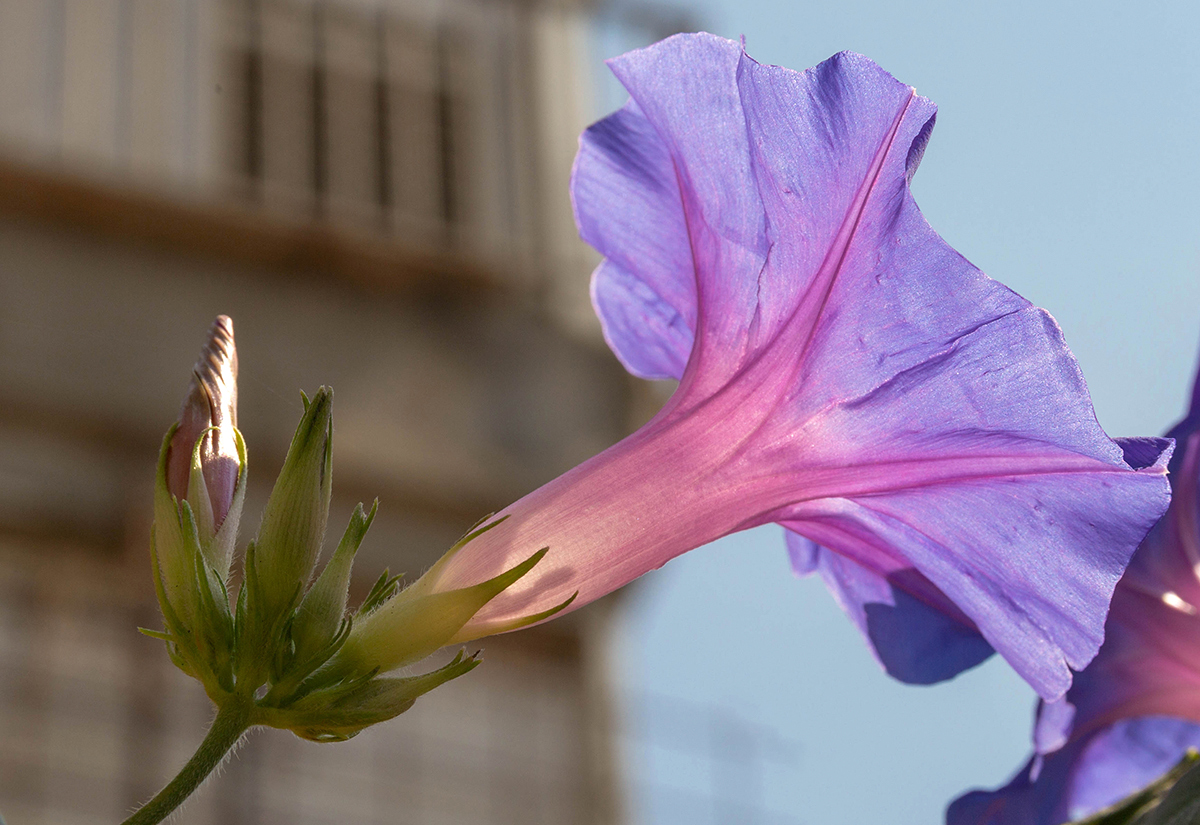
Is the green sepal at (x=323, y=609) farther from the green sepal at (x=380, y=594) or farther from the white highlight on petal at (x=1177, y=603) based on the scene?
the white highlight on petal at (x=1177, y=603)

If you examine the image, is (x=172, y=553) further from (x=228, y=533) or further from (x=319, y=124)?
(x=319, y=124)

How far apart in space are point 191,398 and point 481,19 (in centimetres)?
704

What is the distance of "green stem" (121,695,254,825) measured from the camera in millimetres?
401

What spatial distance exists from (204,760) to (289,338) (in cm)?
571

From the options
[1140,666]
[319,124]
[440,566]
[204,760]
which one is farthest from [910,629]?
[319,124]

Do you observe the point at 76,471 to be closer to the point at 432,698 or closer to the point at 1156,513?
the point at 432,698

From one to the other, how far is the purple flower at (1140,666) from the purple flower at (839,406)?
0.16ft

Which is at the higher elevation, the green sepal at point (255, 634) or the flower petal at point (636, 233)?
the flower petal at point (636, 233)

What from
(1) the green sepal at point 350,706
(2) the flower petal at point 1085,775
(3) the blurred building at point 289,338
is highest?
(3) the blurred building at point 289,338

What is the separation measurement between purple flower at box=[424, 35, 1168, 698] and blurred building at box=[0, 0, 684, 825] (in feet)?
15.3

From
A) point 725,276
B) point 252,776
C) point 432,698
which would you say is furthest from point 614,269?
point 432,698

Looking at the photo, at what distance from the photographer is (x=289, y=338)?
6.02 metres

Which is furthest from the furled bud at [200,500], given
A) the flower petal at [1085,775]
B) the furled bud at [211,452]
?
the flower petal at [1085,775]

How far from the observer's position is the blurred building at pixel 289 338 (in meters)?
5.41
